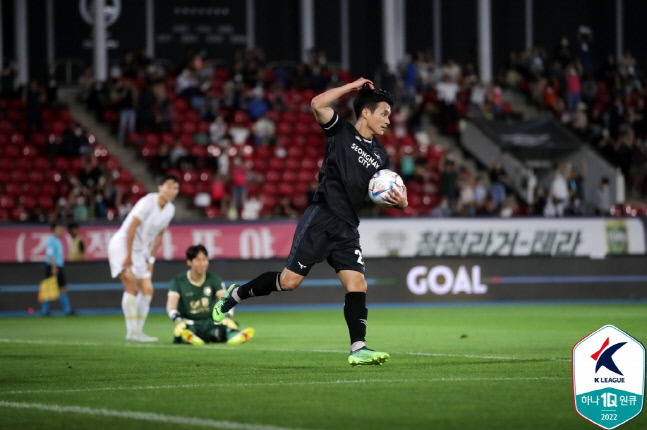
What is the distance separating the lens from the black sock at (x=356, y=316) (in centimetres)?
1063

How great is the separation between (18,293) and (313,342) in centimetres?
1005

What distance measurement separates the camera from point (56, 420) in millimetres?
7527

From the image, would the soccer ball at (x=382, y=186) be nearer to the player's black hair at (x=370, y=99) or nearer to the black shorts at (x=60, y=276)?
the player's black hair at (x=370, y=99)

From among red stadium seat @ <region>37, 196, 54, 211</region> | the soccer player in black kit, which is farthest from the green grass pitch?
red stadium seat @ <region>37, 196, 54, 211</region>

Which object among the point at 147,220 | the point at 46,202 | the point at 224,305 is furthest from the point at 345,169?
the point at 46,202

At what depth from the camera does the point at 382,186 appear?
10.4 m

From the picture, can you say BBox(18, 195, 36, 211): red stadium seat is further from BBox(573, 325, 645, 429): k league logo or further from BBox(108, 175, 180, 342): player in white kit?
BBox(573, 325, 645, 429): k league logo

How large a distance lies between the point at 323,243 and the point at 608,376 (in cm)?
398

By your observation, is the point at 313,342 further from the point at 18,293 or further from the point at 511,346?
the point at 18,293

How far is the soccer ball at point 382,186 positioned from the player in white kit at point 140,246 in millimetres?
5156

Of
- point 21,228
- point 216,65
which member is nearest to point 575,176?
point 216,65

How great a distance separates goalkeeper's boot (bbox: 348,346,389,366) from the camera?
10.4 metres

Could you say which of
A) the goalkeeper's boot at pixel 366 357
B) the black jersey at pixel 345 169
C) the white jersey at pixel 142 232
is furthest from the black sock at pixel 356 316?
the white jersey at pixel 142 232

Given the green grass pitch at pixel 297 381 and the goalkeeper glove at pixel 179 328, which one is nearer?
the green grass pitch at pixel 297 381
